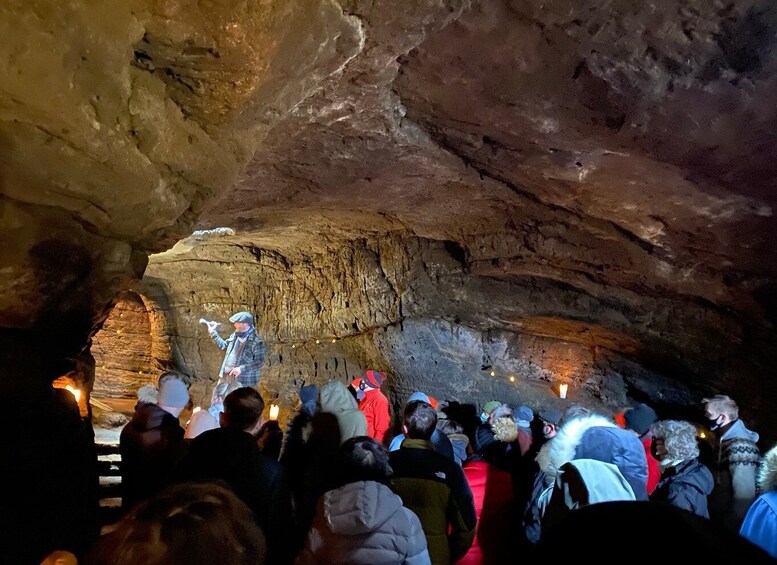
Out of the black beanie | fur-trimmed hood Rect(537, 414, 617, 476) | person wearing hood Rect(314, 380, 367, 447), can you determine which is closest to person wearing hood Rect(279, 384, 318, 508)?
person wearing hood Rect(314, 380, 367, 447)

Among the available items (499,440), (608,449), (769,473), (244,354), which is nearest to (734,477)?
(608,449)

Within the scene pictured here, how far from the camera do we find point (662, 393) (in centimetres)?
664

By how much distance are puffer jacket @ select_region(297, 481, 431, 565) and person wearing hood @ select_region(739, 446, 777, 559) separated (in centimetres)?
113

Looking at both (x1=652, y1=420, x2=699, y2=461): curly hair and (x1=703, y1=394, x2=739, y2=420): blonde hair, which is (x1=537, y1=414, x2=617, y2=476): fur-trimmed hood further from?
(x1=703, y1=394, x2=739, y2=420): blonde hair

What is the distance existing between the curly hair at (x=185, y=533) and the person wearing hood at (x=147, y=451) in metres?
1.88

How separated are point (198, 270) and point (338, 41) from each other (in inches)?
259

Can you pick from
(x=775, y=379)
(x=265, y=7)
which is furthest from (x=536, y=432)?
(x=265, y=7)

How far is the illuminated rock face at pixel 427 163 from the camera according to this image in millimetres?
1980

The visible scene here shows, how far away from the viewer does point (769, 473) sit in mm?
1819

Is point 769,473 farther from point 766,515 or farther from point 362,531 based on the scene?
point 362,531

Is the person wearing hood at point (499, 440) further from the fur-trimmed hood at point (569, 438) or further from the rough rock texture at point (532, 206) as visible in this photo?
the rough rock texture at point (532, 206)

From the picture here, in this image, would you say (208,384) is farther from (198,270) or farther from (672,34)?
(672,34)

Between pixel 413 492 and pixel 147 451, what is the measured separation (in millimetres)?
1536

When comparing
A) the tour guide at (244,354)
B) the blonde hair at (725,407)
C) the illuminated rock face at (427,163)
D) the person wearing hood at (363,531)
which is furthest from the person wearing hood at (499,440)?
the tour guide at (244,354)
